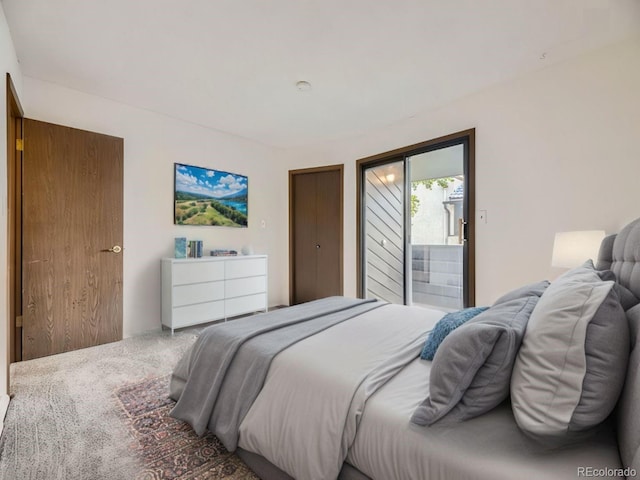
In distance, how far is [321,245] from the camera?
459 centimetres

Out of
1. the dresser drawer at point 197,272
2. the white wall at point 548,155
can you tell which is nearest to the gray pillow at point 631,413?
the white wall at point 548,155

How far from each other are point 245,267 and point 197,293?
2.24ft

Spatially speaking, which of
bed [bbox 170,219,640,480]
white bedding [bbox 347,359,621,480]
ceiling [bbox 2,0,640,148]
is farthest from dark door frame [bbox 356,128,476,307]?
white bedding [bbox 347,359,621,480]

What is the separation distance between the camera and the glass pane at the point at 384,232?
3.92 m

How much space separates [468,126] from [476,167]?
43 centimetres

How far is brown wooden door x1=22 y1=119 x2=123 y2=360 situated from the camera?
2.66m

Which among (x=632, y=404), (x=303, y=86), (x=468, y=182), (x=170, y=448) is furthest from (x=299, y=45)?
(x=170, y=448)

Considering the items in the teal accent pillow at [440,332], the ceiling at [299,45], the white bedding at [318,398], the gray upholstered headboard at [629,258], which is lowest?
the white bedding at [318,398]

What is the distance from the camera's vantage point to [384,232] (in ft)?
13.5

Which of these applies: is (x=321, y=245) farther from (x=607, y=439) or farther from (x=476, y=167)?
(x=607, y=439)

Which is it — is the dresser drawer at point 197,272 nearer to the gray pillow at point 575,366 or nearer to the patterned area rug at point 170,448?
the patterned area rug at point 170,448

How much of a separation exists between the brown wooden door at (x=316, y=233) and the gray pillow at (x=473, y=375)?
135 inches

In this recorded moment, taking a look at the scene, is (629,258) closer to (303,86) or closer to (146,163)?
(303,86)

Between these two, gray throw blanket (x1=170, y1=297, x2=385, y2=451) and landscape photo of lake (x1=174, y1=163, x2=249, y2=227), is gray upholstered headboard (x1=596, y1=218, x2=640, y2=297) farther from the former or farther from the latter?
landscape photo of lake (x1=174, y1=163, x2=249, y2=227)
